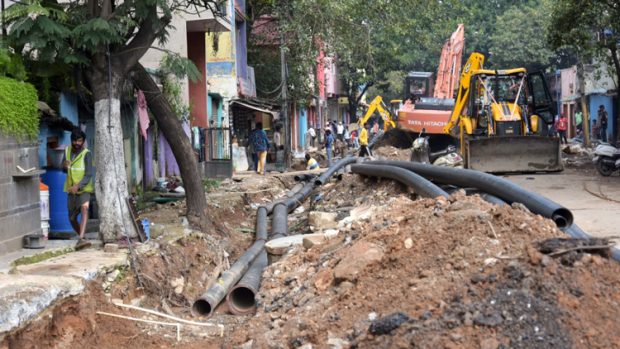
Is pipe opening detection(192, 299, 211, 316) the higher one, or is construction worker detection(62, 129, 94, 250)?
construction worker detection(62, 129, 94, 250)

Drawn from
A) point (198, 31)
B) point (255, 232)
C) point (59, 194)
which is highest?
point (198, 31)

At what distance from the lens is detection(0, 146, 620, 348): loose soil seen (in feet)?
18.2

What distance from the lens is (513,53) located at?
56562mm

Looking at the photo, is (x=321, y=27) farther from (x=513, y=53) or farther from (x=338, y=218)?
(x=513, y=53)

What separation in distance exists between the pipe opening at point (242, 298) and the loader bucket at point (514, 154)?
10434 mm

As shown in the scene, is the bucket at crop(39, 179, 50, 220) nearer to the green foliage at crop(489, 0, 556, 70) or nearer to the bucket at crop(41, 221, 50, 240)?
the bucket at crop(41, 221, 50, 240)

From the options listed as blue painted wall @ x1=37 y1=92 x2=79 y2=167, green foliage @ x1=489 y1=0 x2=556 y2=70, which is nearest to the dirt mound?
blue painted wall @ x1=37 y1=92 x2=79 y2=167

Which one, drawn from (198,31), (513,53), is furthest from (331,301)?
(513,53)

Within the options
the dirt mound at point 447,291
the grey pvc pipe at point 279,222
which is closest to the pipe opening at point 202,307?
the dirt mound at point 447,291

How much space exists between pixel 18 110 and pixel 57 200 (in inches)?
78.8

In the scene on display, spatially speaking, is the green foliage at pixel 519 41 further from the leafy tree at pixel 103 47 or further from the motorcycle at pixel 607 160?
the leafy tree at pixel 103 47

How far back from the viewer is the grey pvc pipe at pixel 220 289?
9422mm

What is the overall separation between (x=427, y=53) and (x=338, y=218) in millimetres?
51482

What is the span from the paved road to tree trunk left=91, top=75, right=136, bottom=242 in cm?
656
